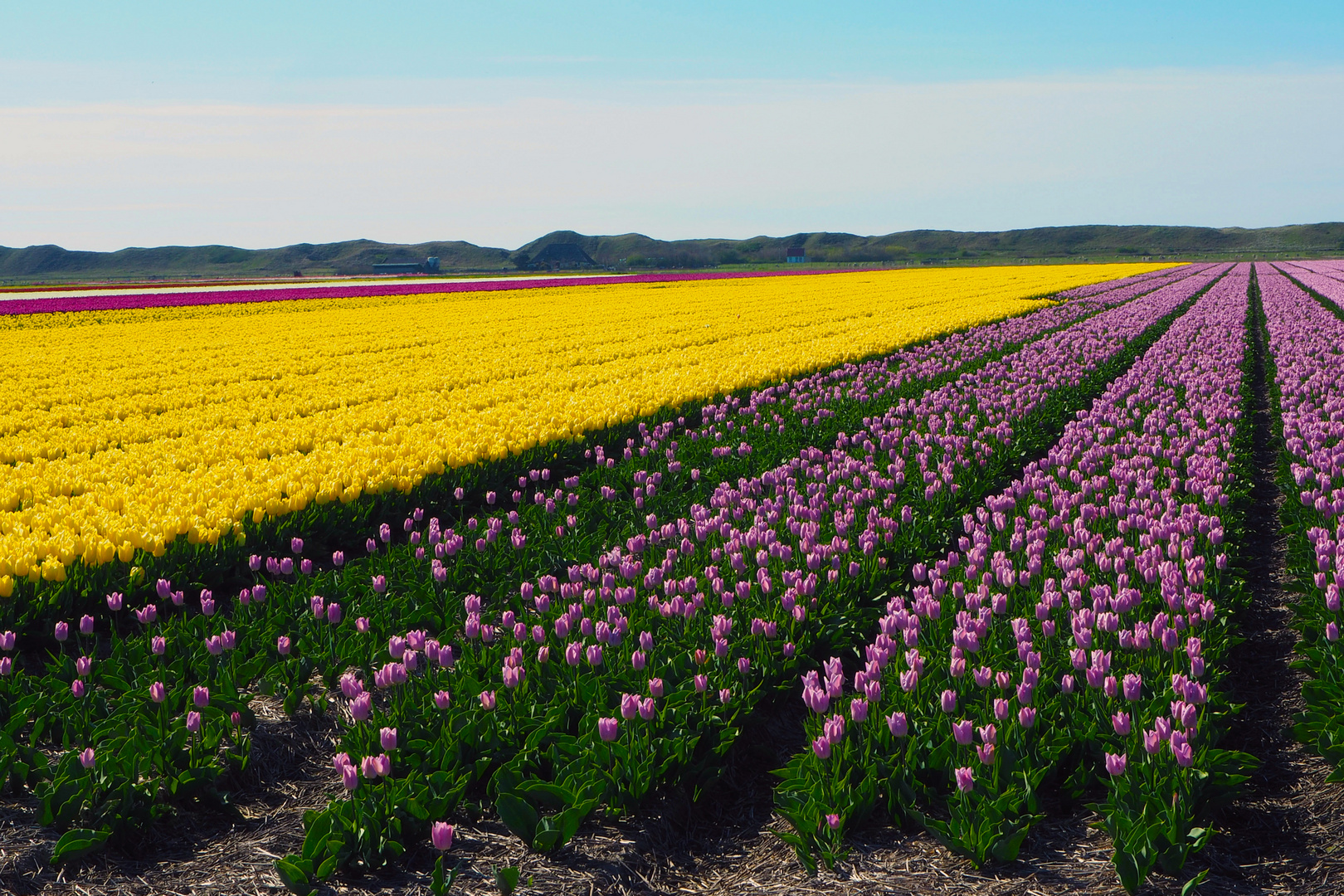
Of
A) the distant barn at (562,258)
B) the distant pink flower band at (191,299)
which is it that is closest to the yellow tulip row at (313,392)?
the distant pink flower band at (191,299)

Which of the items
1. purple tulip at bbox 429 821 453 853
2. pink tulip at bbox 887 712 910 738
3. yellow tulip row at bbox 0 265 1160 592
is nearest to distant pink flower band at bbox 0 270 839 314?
yellow tulip row at bbox 0 265 1160 592

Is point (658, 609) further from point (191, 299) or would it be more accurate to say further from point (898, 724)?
point (191, 299)

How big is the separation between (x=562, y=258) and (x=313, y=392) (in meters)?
158

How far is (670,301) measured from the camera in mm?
41312

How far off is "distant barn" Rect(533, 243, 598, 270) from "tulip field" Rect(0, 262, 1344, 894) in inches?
5280

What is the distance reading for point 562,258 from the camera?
170m

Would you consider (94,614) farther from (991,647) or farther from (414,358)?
(414,358)

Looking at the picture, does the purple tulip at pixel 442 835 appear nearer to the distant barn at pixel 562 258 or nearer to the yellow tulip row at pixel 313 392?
the yellow tulip row at pixel 313 392

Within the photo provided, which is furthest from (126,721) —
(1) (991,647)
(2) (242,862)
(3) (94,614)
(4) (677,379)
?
(4) (677,379)

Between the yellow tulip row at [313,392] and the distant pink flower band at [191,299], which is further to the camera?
the distant pink flower band at [191,299]

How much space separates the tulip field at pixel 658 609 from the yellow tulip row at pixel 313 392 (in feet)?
0.26

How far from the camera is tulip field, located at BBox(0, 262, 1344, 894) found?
13.0 feet

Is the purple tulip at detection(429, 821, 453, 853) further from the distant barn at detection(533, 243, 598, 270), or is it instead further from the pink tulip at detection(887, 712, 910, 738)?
the distant barn at detection(533, 243, 598, 270)

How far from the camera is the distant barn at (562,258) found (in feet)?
492
